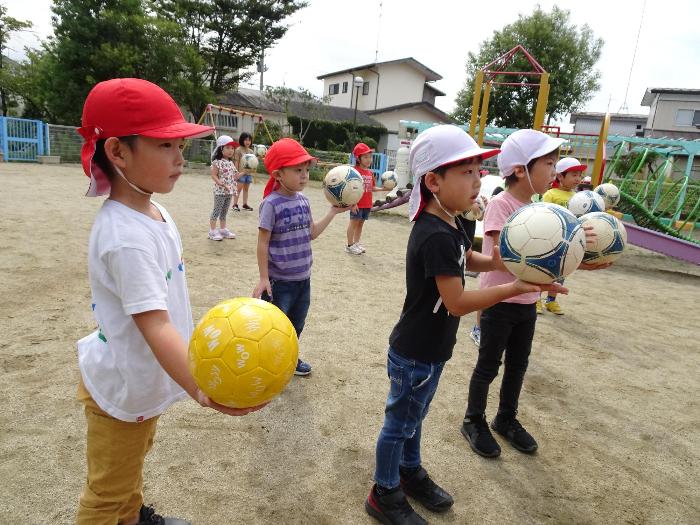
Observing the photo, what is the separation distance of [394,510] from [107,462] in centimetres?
146

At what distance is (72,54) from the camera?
21344mm

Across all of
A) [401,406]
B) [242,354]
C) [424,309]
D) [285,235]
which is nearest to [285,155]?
[285,235]

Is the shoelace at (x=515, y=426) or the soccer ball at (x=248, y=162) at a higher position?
the soccer ball at (x=248, y=162)

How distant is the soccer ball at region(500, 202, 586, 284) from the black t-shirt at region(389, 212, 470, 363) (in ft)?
0.83

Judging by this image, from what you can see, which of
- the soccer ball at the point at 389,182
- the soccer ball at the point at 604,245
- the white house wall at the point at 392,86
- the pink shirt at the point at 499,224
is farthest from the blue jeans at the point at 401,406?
the white house wall at the point at 392,86

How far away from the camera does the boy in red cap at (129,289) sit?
4.99ft

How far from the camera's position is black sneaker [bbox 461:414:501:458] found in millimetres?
3098

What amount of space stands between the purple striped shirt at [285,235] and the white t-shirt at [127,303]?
1572 millimetres

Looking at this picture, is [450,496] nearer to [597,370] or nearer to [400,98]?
[597,370]

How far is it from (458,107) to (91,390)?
37.7 metres

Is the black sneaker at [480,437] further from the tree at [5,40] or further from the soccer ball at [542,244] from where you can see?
the tree at [5,40]

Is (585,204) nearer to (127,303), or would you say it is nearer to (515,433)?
(515,433)

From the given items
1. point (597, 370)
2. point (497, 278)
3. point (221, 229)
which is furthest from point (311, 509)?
point (221, 229)

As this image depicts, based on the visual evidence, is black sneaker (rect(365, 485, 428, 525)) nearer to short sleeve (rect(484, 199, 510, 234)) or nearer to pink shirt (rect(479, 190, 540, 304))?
pink shirt (rect(479, 190, 540, 304))
